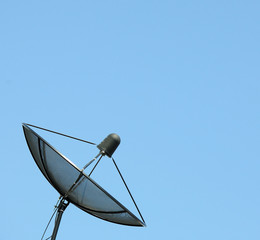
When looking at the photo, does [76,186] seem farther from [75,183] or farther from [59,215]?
[59,215]

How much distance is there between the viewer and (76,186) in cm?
844

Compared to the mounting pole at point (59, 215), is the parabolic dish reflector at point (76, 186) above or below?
above

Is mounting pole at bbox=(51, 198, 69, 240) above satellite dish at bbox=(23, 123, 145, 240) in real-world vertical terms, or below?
below

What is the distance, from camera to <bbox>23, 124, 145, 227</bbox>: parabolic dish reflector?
8.02 m

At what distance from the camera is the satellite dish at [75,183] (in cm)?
800

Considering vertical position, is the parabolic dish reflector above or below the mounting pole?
above

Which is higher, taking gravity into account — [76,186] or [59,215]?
[76,186]

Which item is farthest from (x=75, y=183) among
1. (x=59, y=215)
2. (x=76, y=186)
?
(x=59, y=215)

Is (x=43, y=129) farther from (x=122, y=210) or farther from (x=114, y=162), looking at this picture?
(x=122, y=210)

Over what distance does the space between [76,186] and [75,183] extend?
3.5 inches

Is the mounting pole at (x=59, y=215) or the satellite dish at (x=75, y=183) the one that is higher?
the satellite dish at (x=75, y=183)

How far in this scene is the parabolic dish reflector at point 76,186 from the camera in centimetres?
802

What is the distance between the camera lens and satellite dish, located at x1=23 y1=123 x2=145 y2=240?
800 cm

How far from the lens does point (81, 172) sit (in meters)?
7.79
